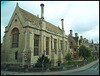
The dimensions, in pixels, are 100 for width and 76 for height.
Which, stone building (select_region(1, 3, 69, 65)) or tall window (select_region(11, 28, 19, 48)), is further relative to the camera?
tall window (select_region(11, 28, 19, 48))

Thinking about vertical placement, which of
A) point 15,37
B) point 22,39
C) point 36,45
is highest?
point 15,37

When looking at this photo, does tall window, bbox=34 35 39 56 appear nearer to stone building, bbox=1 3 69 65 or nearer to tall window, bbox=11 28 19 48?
stone building, bbox=1 3 69 65

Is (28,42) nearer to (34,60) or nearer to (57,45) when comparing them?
(34,60)

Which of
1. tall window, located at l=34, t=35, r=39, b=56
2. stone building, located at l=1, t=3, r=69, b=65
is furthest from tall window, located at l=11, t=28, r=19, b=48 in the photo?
tall window, located at l=34, t=35, r=39, b=56

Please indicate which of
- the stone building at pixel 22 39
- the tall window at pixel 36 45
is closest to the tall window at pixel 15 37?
the stone building at pixel 22 39

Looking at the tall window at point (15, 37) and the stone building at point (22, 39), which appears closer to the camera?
the stone building at point (22, 39)

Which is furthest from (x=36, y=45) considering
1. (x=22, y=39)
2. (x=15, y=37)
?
(x=15, y=37)

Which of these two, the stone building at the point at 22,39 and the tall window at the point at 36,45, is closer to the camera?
the stone building at the point at 22,39

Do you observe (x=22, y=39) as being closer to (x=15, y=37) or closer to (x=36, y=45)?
(x=15, y=37)

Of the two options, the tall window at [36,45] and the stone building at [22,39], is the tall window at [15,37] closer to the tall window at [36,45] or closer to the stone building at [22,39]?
the stone building at [22,39]

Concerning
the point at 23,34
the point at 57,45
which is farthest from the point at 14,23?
the point at 57,45

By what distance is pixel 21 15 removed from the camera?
25.1 meters

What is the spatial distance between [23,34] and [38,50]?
6.12m

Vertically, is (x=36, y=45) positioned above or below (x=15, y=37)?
below
